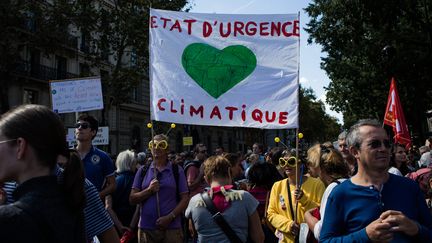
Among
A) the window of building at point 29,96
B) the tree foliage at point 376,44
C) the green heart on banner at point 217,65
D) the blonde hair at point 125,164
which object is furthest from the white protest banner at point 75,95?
the window of building at point 29,96

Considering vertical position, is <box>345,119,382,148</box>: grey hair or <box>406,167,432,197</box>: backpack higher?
<box>345,119,382,148</box>: grey hair

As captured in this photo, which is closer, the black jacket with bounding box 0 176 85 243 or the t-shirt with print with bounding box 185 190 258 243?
the black jacket with bounding box 0 176 85 243

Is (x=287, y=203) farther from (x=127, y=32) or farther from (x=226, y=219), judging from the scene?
(x=127, y=32)

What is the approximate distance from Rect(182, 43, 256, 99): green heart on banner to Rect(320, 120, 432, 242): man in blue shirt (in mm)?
2799

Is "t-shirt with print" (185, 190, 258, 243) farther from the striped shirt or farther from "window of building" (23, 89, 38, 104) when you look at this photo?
"window of building" (23, 89, 38, 104)

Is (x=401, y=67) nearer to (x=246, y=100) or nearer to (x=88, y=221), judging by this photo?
(x=246, y=100)

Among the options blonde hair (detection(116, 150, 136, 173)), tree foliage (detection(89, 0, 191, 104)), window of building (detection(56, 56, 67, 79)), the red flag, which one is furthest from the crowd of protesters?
window of building (detection(56, 56, 67, 79))

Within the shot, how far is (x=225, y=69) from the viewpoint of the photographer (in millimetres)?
5523

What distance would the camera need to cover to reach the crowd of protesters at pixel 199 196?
188cm

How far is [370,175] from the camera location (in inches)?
107

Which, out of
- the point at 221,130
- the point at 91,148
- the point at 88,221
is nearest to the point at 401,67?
the point at 91,148

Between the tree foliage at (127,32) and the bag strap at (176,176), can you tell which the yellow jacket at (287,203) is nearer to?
the bag strap at (176,176)

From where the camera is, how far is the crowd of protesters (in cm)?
188

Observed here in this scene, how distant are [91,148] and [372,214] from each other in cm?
311
